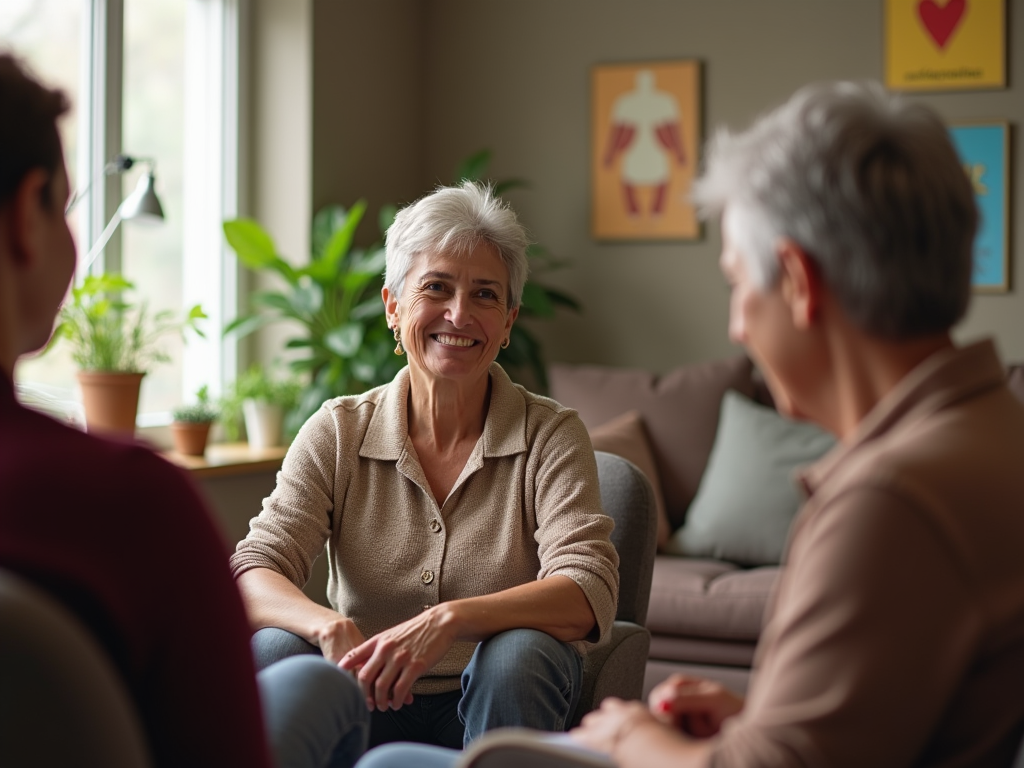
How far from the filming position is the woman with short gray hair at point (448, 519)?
1.74 m

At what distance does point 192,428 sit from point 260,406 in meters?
0.35

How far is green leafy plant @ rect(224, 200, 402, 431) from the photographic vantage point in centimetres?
378

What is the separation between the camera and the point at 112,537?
2.81 feet

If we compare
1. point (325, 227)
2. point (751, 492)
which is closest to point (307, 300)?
point (325, 227)

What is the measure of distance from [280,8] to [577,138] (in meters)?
1.30

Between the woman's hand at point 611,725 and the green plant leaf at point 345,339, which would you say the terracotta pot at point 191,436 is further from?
the woman's hand at point 611,725

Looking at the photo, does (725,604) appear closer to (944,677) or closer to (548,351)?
(548,351)

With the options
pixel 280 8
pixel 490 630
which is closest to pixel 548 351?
pixel 280 8

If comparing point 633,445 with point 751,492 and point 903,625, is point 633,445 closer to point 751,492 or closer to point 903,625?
point 751,492

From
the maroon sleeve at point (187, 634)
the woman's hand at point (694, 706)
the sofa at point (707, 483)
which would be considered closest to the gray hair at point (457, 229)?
the woman's hand at point (694, 706)

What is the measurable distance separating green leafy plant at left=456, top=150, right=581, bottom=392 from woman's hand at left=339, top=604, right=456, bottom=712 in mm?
2444

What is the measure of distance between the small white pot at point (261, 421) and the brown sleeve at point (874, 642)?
311cm

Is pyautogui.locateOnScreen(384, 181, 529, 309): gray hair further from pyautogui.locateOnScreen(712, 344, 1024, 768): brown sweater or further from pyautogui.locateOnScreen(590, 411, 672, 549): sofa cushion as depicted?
pyautogui.locateOnScreen(590, 411, 672, 549): sofa cushion

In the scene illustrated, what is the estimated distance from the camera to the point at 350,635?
1.73 meters
